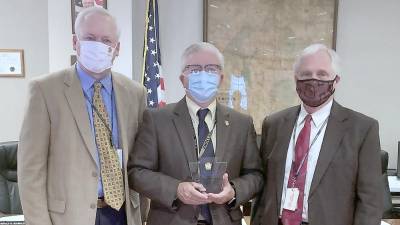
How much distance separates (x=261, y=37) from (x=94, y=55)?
8.82ft

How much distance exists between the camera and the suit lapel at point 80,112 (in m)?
1.69

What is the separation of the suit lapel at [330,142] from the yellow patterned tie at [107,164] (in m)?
0.89

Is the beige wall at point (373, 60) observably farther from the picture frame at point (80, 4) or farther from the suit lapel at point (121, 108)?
the suit lapel at point (121, 108)

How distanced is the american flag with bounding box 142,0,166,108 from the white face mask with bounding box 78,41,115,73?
191 cm

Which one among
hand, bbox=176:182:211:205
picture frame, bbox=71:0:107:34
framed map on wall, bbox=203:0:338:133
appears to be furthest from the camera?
framed map on wall, bbox=203:0:338:133

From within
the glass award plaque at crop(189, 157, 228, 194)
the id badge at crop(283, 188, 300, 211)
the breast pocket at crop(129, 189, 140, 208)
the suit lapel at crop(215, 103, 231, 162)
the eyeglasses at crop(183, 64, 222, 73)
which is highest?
the eyeglasses at crop(183, 64, 222, 73)

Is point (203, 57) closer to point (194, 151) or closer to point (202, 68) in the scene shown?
point (202, 68)

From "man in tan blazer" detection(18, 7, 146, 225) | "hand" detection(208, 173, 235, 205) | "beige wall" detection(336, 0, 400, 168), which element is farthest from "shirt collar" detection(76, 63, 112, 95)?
"beige wall" detection(336, 0, 400, 168)

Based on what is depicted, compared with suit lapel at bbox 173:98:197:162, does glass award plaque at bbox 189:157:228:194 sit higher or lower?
lower

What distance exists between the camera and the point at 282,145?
1.84 meters

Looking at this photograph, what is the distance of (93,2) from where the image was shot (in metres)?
3.48

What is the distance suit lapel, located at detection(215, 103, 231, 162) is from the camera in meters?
1.75

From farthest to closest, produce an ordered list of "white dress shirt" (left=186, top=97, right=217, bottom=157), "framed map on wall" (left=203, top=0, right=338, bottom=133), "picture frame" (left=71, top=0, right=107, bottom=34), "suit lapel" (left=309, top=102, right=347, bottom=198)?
"framed map on wall" (left=203, top=0, right=338, bottom=133)
"picture frame" (left=71, top=0, right=107, bottom=34)
"white dress shirt" (left=186, top=97, right=217, bottom=157)
"suit lapel" (left=309, top=102, right=347, bottom=198)

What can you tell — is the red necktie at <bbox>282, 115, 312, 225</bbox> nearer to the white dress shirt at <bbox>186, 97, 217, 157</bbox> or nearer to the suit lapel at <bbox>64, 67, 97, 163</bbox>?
the white dress shirt at <bbox>186, 97, 217, 157</bbox>
